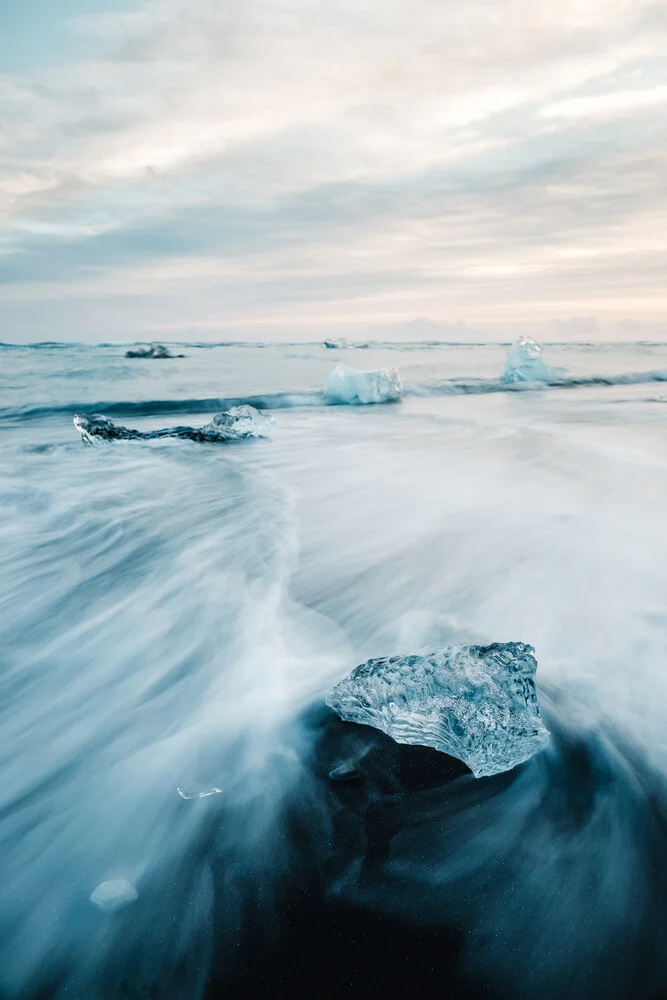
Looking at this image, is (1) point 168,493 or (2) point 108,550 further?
(1) point 168,493

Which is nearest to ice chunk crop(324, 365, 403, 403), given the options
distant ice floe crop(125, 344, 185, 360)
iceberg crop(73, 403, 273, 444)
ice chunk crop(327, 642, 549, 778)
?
iceberg crop(73, 403, 273, 444)

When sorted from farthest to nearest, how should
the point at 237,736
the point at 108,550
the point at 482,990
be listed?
1. the point at 108,550
2. the point at 237,736
3. the point at 482,990

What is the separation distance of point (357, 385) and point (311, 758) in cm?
1078

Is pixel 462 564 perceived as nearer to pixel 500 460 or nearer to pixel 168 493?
pixel 168 493

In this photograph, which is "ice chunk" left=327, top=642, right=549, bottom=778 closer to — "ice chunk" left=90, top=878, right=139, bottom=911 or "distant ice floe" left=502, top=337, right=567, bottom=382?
"ice chunk" left=90, top=878, right=139, bottom=911

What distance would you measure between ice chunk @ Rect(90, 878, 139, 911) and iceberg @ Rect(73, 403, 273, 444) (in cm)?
676

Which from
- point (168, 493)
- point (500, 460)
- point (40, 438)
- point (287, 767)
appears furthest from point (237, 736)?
point (40, 438)

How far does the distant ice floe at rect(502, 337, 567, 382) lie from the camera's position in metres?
15.9

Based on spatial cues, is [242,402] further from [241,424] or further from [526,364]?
[526,364]

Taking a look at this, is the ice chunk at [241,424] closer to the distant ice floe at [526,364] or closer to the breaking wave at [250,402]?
the breaking wave at [250,402]

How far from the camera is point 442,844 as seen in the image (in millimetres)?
1766

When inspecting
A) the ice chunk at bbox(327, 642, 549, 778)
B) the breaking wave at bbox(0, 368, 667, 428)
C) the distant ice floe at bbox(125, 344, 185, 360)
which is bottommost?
the ice chunk at bbox(327, 642, 549, 778)

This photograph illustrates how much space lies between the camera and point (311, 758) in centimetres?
210

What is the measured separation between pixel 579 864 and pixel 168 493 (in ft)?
15.5
